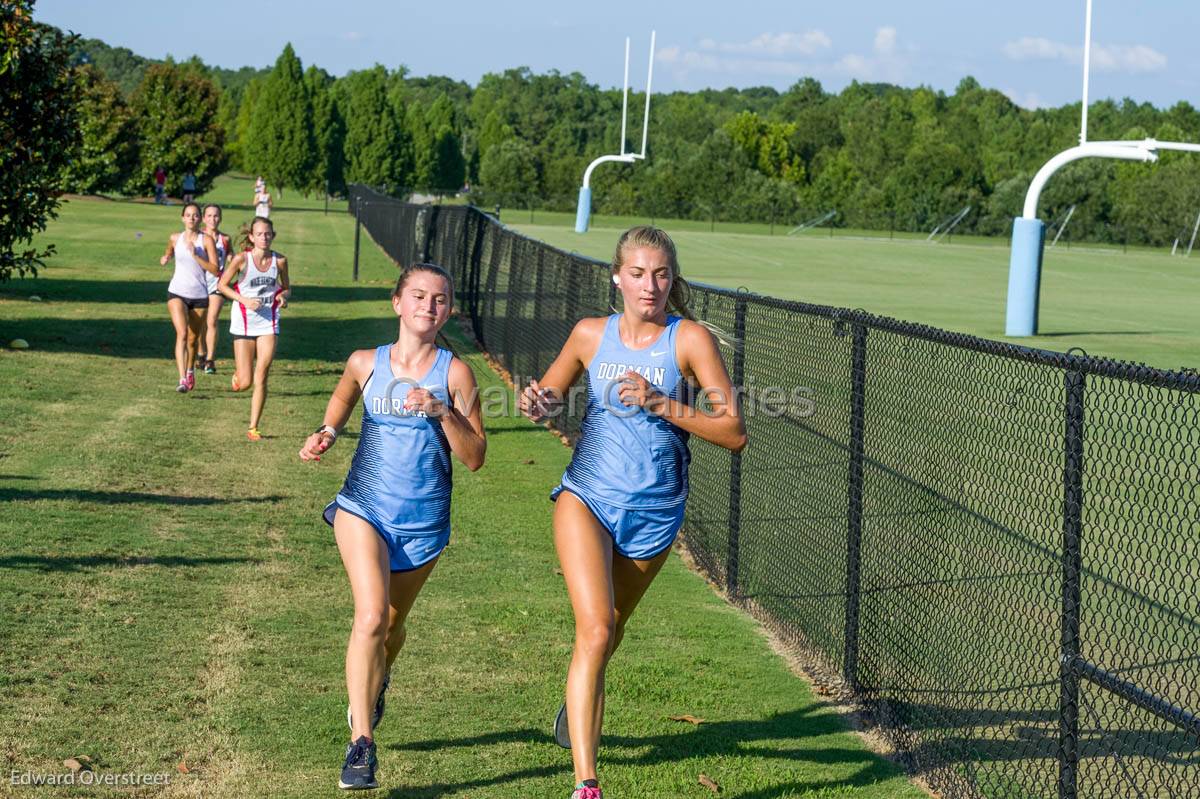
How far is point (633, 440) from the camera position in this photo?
514 centimetres

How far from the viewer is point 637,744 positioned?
6.06m

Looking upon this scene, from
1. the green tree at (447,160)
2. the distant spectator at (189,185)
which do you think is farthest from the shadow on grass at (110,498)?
the green tree at (447,160)

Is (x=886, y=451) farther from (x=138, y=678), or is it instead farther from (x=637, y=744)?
(x=138, y=678)

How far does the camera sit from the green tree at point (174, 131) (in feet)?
268

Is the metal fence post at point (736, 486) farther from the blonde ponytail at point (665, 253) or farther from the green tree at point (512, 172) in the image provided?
the green tree at point (512, 172)

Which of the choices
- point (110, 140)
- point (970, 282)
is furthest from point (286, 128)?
point (970, 282)

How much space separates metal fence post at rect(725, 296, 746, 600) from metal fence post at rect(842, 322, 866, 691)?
164cm

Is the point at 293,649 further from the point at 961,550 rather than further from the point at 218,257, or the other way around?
the point at 218,257

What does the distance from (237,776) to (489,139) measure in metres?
147

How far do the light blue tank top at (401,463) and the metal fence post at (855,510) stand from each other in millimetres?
2261

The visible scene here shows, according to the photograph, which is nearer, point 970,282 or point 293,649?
point 293,649

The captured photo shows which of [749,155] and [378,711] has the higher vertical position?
[749,155]

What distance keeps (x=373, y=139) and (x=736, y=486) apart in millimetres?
105583

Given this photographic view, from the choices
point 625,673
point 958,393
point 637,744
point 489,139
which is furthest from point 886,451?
point 489,139
